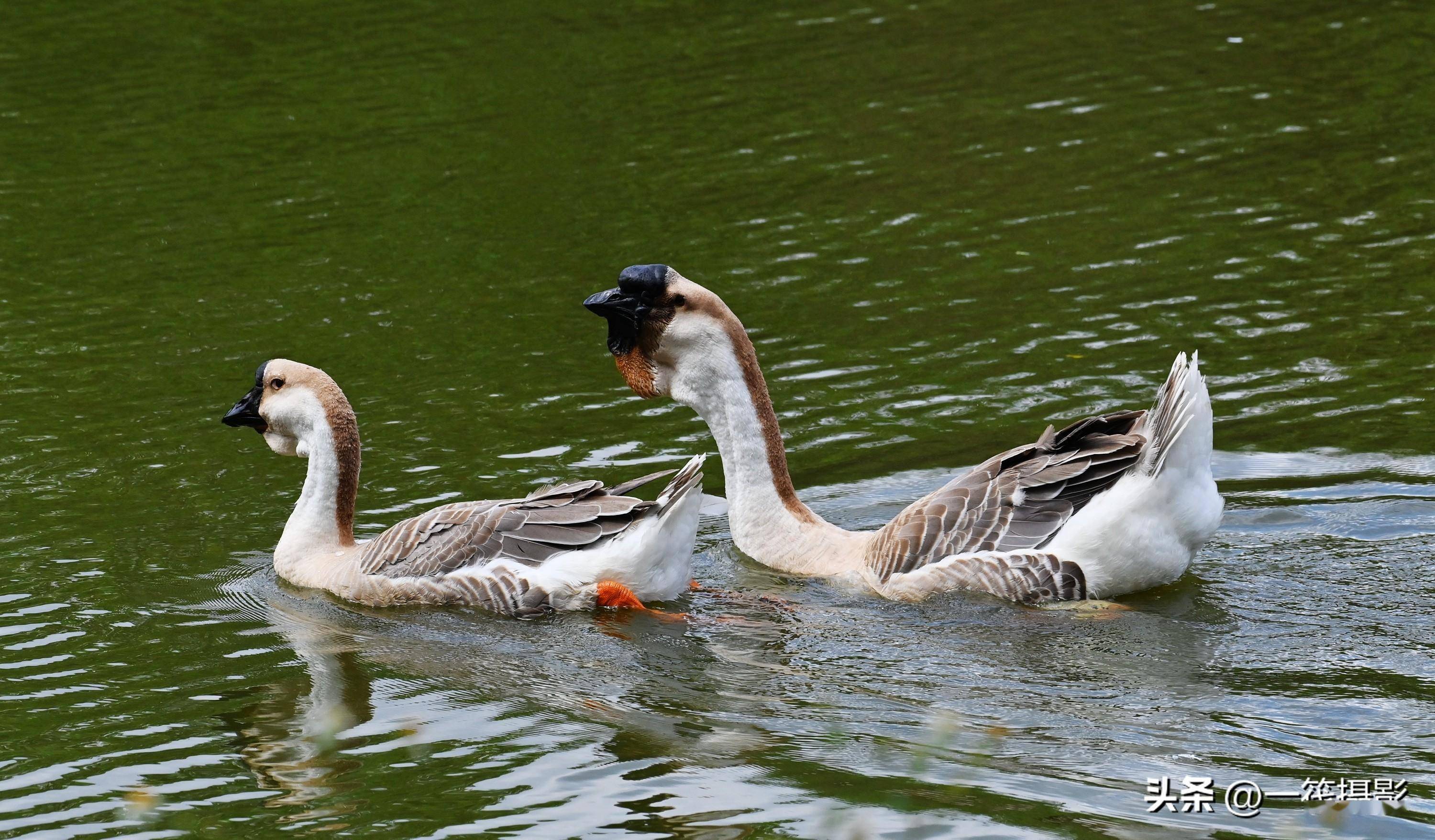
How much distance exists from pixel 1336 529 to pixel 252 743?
244 inches

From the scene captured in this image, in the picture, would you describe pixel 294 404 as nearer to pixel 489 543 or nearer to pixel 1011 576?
pixel 489 543

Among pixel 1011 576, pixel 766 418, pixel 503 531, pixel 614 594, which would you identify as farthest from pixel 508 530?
pixel 1011 576

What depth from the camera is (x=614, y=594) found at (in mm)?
9156

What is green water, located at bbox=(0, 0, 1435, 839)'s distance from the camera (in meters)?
7.22

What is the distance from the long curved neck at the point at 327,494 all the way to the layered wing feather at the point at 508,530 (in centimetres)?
46

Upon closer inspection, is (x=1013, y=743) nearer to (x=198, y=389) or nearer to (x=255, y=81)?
(x=198, y=389)

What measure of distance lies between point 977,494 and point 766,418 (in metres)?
1.46

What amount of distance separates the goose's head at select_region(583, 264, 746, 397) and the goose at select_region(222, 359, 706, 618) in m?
0.78

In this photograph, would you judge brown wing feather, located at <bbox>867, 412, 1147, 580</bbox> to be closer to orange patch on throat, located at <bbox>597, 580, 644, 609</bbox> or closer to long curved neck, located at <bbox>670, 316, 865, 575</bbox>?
long curved neck, located at <bbox>670, 316, 865, 575</bbox>

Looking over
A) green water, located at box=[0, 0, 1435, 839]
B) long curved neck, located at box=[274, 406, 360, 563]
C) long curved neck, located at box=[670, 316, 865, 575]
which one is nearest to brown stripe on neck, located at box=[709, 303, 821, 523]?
long curved neck, located at box=[670, 316, 865, 575]

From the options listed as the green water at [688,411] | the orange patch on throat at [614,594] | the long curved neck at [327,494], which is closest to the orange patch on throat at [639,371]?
the green water at [688,411]

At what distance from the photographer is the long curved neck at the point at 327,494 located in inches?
397

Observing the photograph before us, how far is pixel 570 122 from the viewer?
20703 millimetres

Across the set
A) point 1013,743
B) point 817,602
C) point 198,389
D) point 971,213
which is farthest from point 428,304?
point 1013,743
